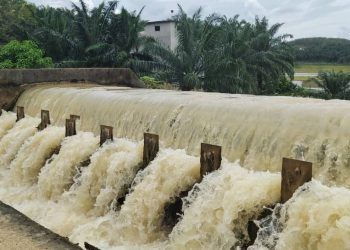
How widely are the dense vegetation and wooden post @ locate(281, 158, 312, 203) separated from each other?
47.1ft

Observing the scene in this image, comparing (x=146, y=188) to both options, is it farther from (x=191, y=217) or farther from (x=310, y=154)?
(x=310, y=154)

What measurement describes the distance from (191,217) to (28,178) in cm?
482

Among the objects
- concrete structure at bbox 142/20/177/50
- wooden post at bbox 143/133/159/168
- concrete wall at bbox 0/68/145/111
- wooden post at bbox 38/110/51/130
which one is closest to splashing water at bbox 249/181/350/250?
wooden post at bbox 143/133/159/168

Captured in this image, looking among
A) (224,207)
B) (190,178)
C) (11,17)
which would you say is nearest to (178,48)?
(190,178)

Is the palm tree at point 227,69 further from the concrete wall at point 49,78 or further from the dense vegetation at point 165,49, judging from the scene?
the concrete wall at point 49,78

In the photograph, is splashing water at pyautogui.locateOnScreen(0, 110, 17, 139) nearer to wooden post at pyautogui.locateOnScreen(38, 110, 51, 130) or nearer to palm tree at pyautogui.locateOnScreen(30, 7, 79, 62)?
wooden post at pyautogui.locateOnScreen(38, 110, 51, 130)

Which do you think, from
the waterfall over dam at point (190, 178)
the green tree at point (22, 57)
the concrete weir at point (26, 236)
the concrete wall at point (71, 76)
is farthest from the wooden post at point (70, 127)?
the green tree at point (22, 57)

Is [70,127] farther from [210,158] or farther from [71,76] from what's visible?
[71,76]

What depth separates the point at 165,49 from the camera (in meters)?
20.3

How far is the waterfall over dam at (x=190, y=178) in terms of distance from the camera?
16.5ft

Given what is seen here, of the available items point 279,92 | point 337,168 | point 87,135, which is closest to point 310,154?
point 337,168

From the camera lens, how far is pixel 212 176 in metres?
6.07

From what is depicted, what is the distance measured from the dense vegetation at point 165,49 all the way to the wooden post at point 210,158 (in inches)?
523

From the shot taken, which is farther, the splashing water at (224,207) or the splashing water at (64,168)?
the splashing water at (64,168)
